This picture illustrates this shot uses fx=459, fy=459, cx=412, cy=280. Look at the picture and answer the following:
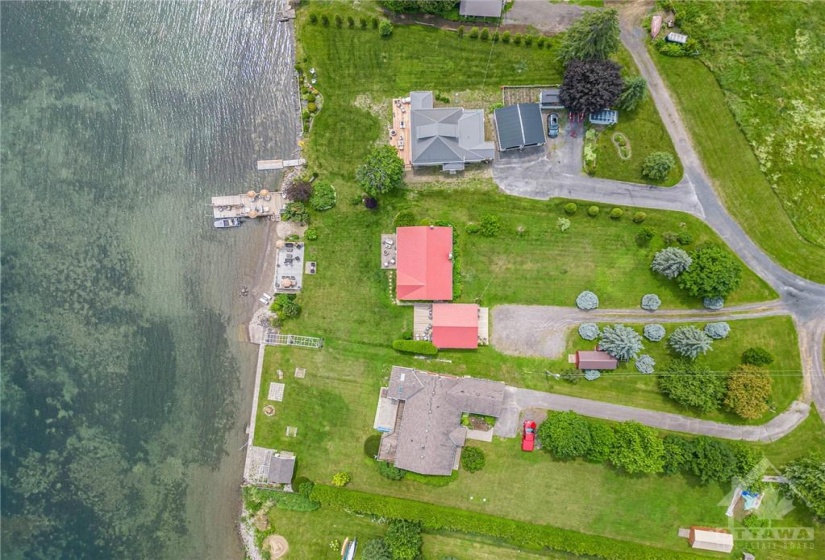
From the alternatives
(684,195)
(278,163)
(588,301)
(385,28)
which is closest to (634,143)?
(684,195)

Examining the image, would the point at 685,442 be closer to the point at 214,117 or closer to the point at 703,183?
the point at 703,183

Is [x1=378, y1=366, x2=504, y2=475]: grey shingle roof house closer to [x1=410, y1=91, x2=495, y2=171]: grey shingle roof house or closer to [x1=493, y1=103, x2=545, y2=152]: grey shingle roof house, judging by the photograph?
[x1=410, y1=91, x2=495, y2=171]: grey shingle roof house

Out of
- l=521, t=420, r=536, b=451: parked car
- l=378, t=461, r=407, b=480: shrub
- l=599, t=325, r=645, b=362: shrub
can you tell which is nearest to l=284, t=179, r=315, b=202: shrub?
l=378, t=461, r=407, b=480: shrub

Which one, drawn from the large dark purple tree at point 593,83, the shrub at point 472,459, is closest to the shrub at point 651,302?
the large dark purple tree at point 593,83

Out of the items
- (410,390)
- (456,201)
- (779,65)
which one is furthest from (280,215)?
(779,65)

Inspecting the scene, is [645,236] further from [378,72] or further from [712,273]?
[378,72]

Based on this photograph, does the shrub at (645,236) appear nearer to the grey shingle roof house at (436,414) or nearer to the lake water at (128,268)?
the grey shingle roof house at (436,414)
